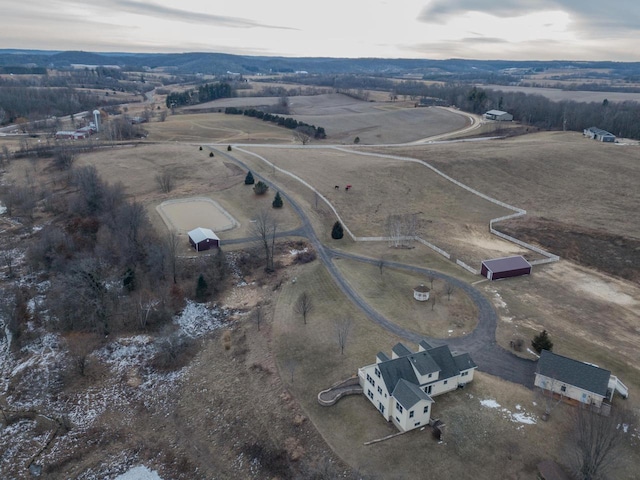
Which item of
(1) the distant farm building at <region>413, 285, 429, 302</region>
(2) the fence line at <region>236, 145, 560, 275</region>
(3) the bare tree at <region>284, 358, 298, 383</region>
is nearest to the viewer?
(3) the bare tree at <region>284, 358, 298, 383</region>

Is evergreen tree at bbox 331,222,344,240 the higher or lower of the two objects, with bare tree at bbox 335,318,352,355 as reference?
higher

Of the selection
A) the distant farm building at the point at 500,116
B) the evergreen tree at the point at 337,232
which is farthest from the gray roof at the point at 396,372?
the distant farm building at the point at 500,116

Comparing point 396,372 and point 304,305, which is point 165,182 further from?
point 396,372

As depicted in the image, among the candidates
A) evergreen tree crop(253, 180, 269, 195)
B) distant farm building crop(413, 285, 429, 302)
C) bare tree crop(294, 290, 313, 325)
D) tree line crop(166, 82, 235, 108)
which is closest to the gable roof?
evergreen tree crop(253, 180, 269, 195)

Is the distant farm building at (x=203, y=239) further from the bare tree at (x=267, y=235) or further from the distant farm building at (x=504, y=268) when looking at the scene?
the distant farm building at (x=504, y=268)

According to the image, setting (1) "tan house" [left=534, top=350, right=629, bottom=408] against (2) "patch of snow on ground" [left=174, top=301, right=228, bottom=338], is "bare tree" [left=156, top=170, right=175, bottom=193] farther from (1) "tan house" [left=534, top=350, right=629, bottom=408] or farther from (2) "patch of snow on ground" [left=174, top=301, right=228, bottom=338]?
(1) "tan house" [left=534, top=350, right=629, bottom=408]

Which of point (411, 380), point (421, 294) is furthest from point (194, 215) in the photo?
point (411, 380)

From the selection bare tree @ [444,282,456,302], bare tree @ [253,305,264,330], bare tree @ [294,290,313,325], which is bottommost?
bare tree @ [253,305,264,330]
